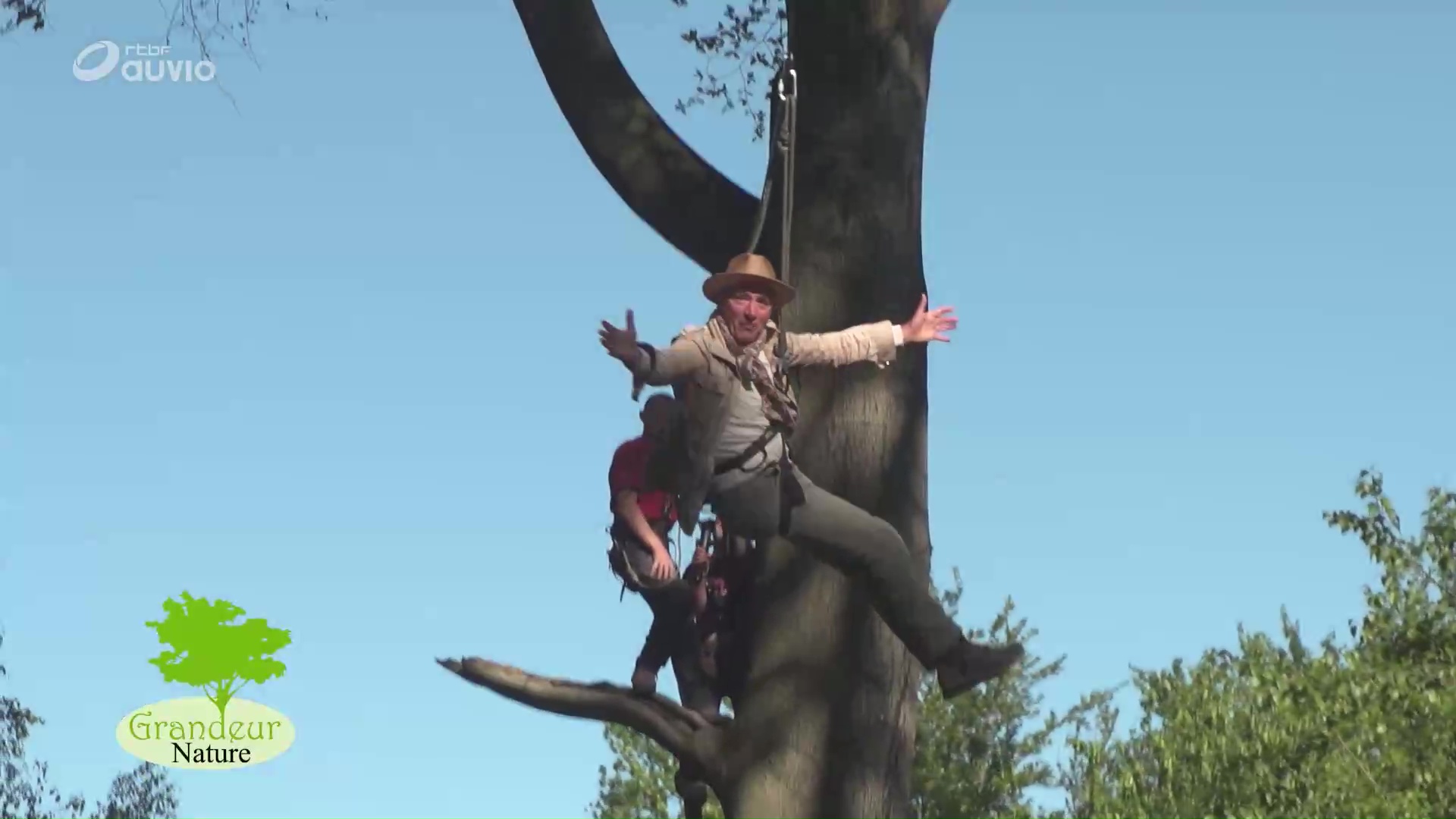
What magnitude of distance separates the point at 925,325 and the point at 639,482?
131 centimetres

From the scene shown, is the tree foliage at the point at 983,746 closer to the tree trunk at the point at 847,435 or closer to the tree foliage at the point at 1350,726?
the tree foliage at the point at 1350,726

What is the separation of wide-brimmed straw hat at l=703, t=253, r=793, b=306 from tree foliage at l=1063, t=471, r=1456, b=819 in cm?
1861

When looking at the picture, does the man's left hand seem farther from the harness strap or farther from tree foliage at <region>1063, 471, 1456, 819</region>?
tree foliage at <region>1063, 471, 1456, 819</region>

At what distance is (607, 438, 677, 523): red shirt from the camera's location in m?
7.70

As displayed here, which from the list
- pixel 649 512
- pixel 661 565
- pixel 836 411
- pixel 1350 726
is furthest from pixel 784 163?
pixel 1350 726

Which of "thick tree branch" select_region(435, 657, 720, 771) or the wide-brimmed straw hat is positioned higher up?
the wide-brimmed straw hat

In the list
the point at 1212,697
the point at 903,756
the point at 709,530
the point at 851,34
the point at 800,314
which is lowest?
the point at 903,756

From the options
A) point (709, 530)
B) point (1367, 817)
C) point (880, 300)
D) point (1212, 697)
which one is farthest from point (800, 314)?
point (1212, 697)

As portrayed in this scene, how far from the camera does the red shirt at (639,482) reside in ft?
25.3

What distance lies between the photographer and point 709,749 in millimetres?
7895

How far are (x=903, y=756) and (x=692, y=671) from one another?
917 millimetres

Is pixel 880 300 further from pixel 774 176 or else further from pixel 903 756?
pixel 903 756

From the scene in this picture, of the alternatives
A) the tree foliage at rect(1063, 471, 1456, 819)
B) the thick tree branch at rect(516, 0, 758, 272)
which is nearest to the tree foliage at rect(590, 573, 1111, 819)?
the tree foliage at rect(1063, 471, 1456, 819)

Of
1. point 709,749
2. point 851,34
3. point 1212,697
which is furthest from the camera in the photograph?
point 1212,697
